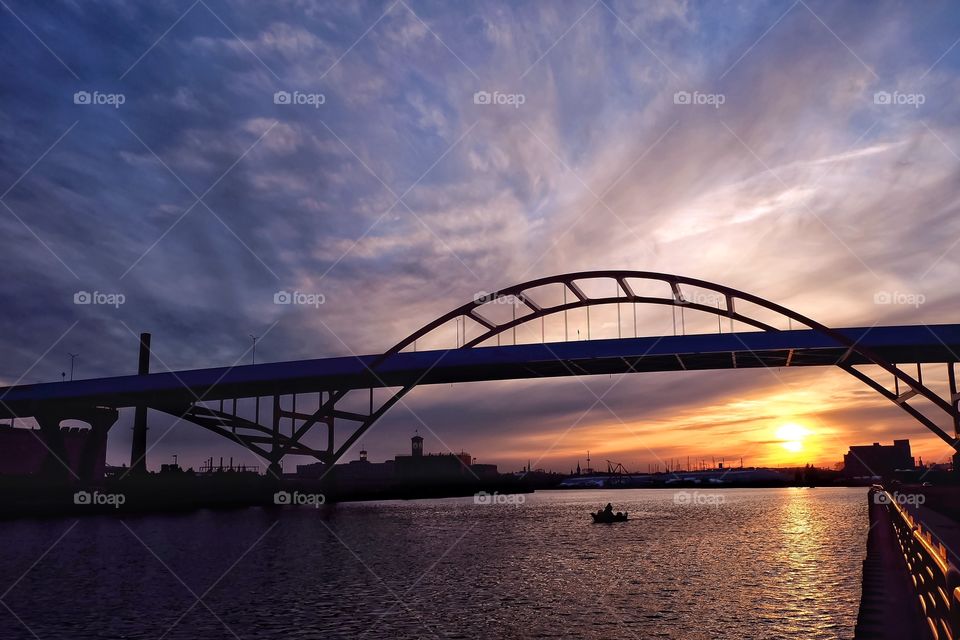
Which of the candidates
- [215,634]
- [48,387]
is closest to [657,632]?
[215,634]

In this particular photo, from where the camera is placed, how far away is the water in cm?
2123

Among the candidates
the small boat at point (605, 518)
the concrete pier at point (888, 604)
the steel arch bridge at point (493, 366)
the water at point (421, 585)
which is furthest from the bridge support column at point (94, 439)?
the concrete pier at point (888, 604)

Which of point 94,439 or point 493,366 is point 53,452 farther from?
point 493,366

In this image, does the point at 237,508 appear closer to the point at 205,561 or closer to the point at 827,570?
the point at 205,561

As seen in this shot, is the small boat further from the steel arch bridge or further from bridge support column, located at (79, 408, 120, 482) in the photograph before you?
bridge support column, located at (79, 408, 120, 482)

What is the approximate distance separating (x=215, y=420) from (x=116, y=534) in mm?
43000
